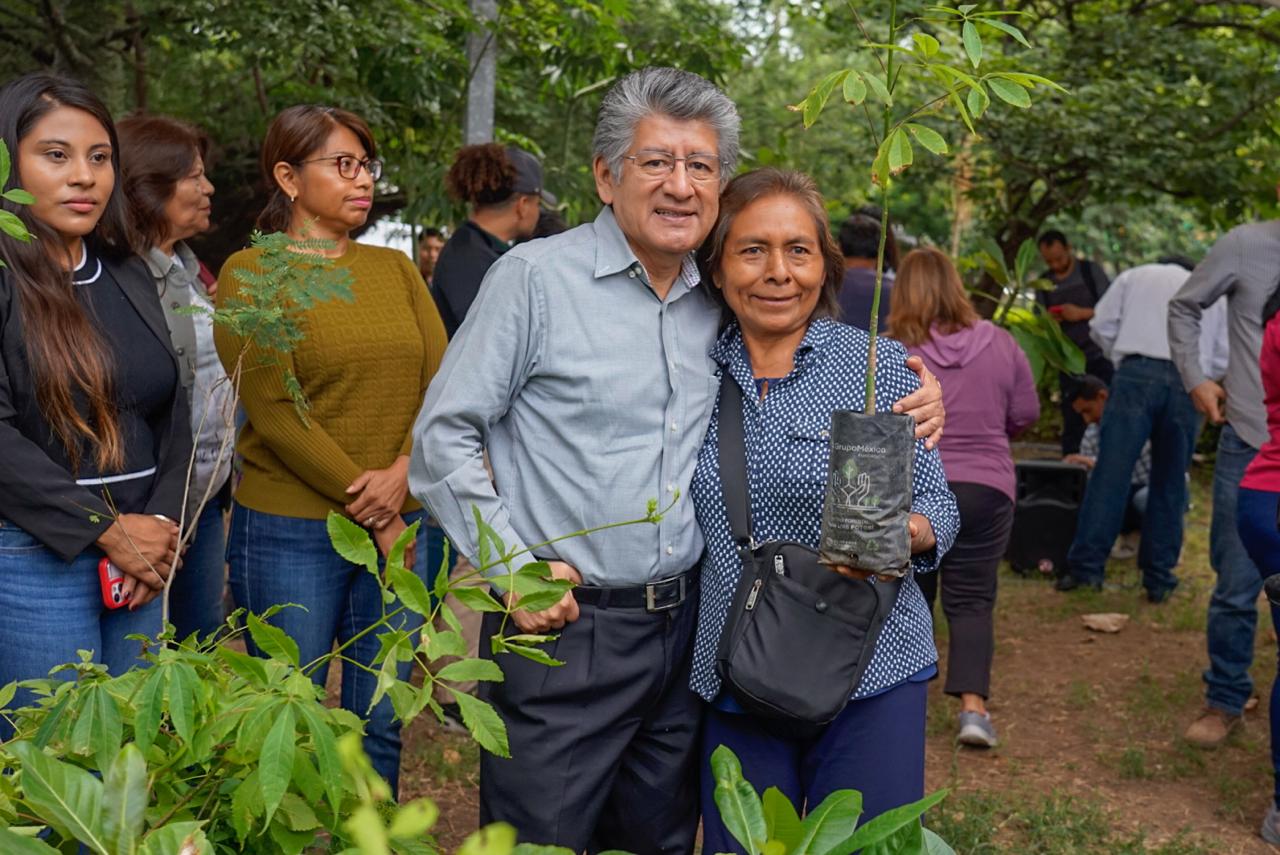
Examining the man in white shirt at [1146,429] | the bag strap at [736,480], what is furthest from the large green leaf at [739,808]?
the man in white shirt at [1146,429]

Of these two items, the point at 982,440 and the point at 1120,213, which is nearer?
the point at 982,440

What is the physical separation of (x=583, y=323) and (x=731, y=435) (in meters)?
0.35

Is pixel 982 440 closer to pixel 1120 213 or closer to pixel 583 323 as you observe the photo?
pixel 583 323

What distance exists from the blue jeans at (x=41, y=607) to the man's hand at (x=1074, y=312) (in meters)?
8.27

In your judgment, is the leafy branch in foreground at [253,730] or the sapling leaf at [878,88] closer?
the leafy branch in foreground at [253,730]

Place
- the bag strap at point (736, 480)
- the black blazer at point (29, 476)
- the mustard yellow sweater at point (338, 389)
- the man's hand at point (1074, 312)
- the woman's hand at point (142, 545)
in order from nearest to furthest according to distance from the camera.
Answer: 1. the bag strap at point (736, 480)
2. the black blazer at point (29, 476)
3. the woman's hand at point (142, 545)
4. the mustard yellow sweater at point (338, 389)
5. the man's hand at point (1074, 312)

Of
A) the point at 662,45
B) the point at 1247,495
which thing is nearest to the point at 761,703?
the point at 1247,495

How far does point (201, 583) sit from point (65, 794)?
8.19 ft

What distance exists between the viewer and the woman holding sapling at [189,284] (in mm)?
3650

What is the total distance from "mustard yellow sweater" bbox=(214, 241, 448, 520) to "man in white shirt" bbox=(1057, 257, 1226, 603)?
5.27 meters

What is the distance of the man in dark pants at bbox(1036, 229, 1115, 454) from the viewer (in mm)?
9953

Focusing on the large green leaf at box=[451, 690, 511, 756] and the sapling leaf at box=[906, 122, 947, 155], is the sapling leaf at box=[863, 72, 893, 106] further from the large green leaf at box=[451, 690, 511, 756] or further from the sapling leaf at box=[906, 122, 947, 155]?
the large green leaf at box=[451, 690, 511, 756]

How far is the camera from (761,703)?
2.51 metres

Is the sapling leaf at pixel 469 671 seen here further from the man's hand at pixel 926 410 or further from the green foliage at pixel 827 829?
the man's hand at pixel 926 410
